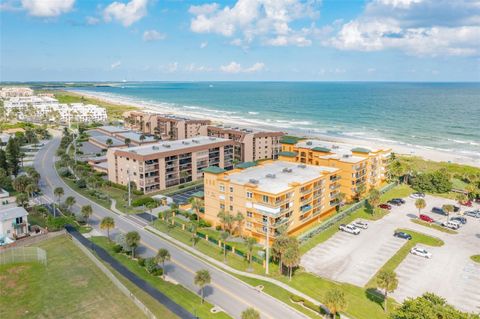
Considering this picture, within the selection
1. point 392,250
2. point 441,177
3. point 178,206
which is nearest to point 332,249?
point 392,250

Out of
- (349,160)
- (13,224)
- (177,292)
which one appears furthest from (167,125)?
(177,292)

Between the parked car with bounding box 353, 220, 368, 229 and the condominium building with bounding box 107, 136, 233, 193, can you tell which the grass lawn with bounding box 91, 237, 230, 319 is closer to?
the condominium building with bounding box 107, 136, 233, 193

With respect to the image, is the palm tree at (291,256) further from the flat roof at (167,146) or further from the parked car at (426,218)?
the flat roof at (167,146)

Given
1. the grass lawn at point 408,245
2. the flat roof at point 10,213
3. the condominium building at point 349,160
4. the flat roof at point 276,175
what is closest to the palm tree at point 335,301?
the grass lawn at point 408,245

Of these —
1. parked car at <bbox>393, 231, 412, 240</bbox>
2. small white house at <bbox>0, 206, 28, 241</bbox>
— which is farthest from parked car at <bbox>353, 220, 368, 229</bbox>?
small white house at <bbox>0, 206, 28, 241</bbox>

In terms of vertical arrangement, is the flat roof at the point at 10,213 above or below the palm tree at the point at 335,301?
above
